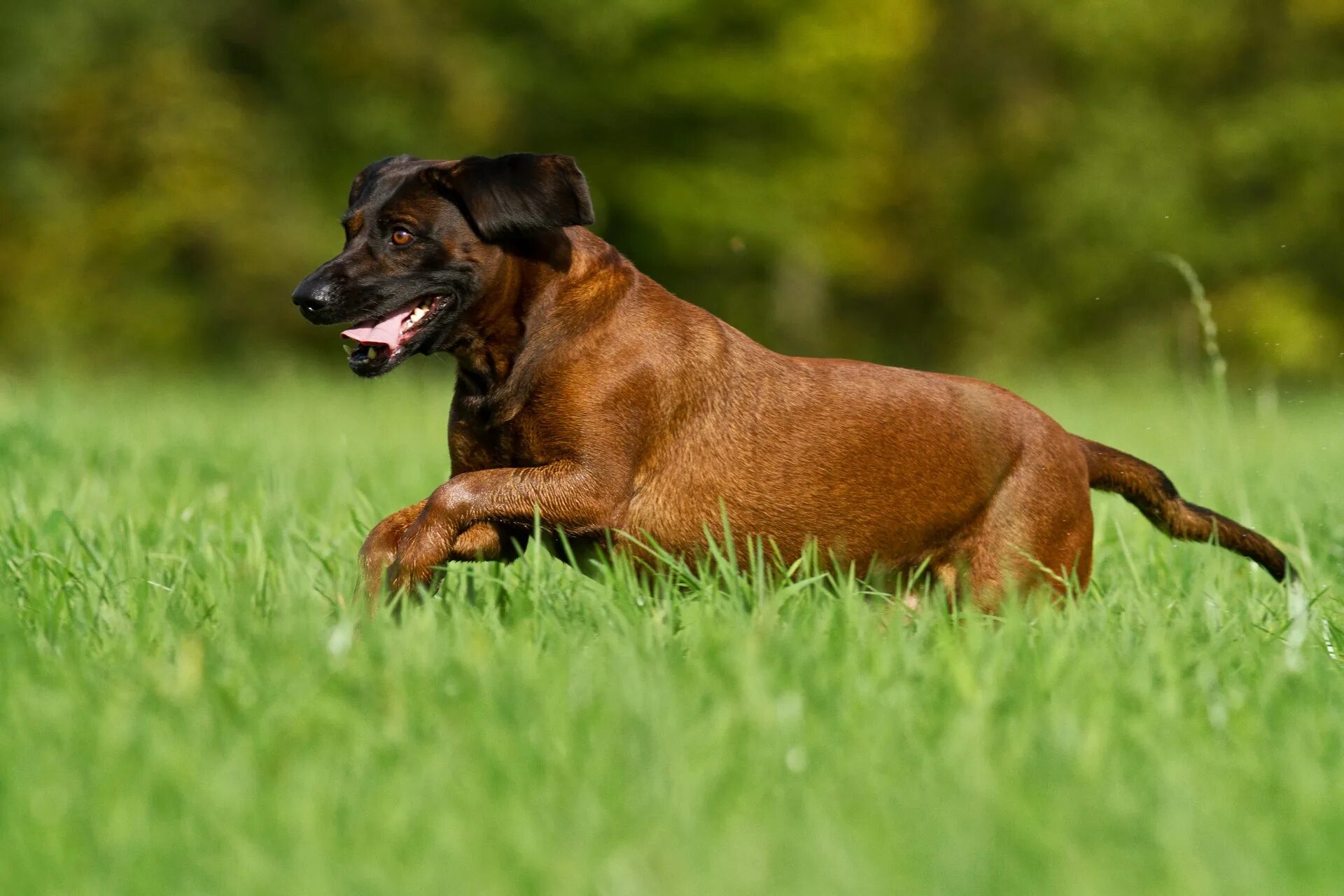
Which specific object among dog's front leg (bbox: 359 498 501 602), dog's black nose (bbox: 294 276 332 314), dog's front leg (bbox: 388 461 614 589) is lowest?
dog's front leg (bbox: 359 498 501 602)

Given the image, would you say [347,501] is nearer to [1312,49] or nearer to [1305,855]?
[1305,855]

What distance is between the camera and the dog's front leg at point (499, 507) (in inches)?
160

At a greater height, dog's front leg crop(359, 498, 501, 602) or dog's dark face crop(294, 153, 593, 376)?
dog's dark face crop(294, 153, 593, 376)

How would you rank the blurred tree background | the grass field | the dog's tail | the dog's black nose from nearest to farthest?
the grass field, the dog's black nose, the dog's tail, the blurred tree background

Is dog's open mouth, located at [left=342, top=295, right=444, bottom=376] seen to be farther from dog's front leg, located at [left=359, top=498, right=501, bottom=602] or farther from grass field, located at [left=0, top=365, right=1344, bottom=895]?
grass field, located at [left=0, top=365, right=1344, bottom=895]

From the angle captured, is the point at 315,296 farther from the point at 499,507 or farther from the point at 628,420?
the point at 628,420

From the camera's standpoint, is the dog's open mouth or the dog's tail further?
the dog's tail

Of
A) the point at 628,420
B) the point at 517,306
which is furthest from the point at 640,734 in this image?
the point at 517,306

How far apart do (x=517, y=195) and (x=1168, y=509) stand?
7.48 ft

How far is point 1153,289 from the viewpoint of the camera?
3262 centimetres

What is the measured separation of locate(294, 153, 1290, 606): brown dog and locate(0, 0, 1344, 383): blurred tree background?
21.9 metres

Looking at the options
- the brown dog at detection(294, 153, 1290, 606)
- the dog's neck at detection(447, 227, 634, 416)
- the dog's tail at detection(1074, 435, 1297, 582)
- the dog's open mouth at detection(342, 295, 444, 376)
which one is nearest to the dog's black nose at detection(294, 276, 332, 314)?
the brown dog at detection(294, 153, 1290, 606)

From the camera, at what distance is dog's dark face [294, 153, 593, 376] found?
167 inches

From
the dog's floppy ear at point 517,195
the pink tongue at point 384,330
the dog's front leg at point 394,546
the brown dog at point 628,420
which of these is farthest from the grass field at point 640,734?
the dog's floppy ear at point 517,195
